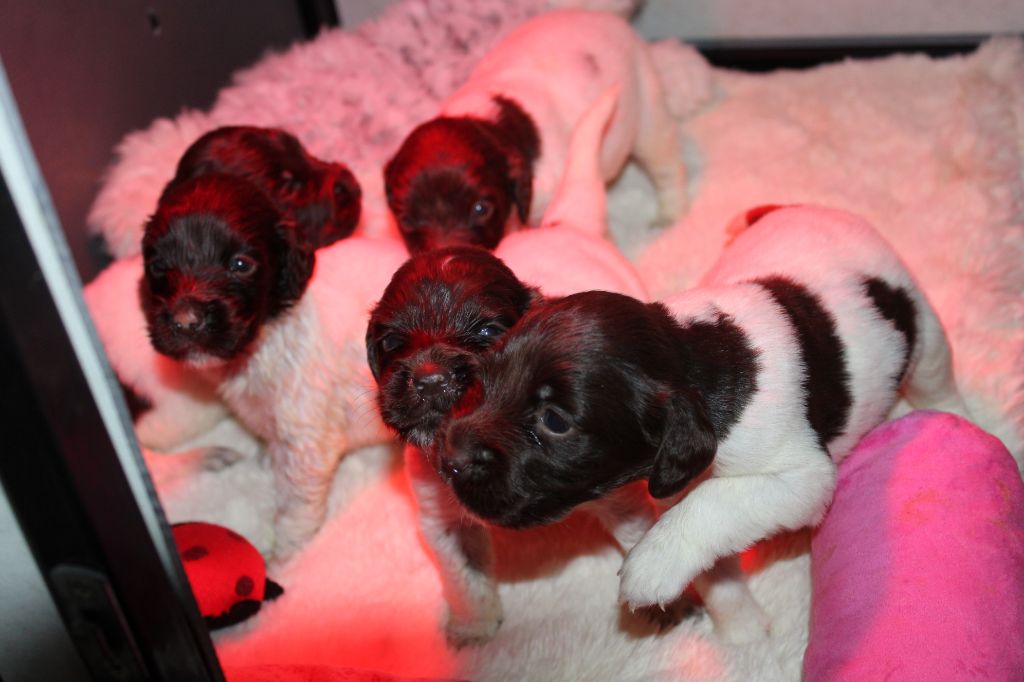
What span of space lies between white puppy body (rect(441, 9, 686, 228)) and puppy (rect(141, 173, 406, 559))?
851mm

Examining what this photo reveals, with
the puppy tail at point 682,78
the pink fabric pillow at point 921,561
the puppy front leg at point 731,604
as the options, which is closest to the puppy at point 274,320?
the puppy front leg at point 731,604

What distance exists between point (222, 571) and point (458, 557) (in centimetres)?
74

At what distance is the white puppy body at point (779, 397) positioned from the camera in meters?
2.10

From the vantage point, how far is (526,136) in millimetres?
3771

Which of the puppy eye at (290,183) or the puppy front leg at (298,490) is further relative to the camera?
the puppy eye at (290,183)

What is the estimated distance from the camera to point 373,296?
10.2 feet

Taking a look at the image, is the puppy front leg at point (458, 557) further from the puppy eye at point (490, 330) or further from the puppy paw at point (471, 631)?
the puppy eye at point (490, 330)

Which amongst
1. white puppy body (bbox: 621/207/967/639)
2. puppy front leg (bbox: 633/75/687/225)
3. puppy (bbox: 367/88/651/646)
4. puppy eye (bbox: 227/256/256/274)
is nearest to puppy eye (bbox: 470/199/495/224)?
puppy (bbox: 367/88/651/646)

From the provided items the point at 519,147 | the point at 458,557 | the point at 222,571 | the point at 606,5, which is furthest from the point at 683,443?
the point at 606,5

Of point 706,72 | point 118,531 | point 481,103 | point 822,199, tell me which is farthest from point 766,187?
point 118,531

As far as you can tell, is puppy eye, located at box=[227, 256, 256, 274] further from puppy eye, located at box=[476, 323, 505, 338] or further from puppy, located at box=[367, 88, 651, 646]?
puppy eye, located at box=[476, 323, 505, 338]

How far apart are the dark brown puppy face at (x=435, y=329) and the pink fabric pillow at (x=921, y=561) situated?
39.0 inches

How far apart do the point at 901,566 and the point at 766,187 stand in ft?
7.61

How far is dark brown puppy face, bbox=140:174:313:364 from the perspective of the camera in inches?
108
